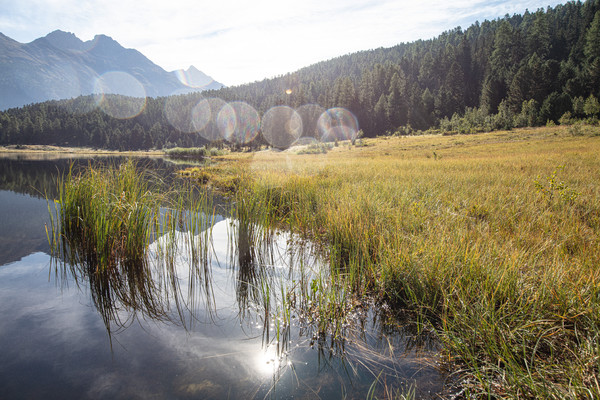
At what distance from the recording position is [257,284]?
410 cm

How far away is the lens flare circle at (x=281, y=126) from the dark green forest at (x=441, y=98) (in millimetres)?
2662

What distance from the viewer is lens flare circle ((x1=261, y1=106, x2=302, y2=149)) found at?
7906 centimetres

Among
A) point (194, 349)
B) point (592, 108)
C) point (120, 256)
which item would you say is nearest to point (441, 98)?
point (592, 108)

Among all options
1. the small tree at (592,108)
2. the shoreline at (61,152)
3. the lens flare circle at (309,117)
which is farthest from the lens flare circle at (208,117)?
the small tree at (592,108)

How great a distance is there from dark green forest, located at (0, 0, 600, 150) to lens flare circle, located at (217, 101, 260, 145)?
2.71 m

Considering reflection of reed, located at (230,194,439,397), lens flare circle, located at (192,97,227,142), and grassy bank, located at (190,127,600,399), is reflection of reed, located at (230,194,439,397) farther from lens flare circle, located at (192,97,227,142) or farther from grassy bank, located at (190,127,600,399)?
lens flare circle, located at (192,97,227,142)

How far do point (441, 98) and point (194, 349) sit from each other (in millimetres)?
93533

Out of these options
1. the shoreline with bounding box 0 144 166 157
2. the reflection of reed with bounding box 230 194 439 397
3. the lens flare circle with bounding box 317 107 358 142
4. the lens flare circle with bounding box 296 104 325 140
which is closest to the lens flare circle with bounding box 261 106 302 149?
the lens flare circle with bounding box 296 104 325 140

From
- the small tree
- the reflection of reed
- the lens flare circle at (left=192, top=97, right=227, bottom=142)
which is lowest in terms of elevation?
the reflection of reed

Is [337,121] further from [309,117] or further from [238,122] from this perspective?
[238,122]

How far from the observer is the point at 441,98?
80.6 meters

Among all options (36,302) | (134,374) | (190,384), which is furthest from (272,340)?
(36,302)

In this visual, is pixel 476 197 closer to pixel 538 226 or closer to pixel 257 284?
pixel 538 226

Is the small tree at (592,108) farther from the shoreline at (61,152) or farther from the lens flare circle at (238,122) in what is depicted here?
the shoreline at (61,152)
